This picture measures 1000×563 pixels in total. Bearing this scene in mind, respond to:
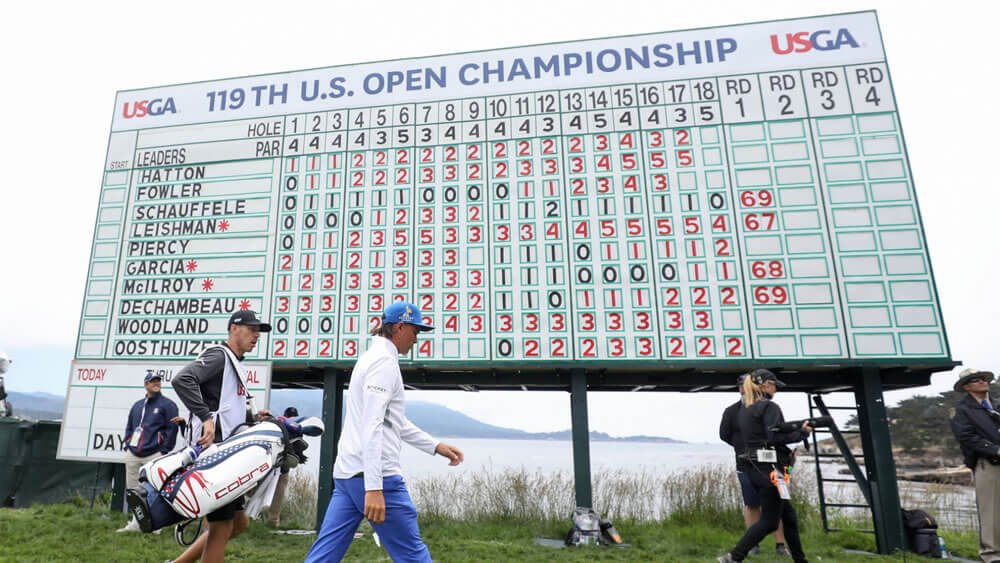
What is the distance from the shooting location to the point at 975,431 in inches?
198

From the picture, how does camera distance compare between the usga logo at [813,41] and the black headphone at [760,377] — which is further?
the usga logo at [813,41]

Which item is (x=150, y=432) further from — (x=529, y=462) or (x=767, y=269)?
(x=529, y=462)

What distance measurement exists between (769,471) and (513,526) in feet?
13.8

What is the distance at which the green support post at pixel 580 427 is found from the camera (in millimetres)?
7027

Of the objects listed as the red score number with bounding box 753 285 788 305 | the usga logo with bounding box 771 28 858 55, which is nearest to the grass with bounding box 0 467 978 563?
the red score number with bounding box 753 285 788 305

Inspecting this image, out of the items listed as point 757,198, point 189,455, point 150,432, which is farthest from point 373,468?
point 757,198

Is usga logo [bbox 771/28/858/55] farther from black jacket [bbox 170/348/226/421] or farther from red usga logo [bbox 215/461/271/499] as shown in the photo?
red usga logo [bbox 215/461/271/499]

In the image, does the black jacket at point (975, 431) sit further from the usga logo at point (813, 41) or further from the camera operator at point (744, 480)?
the usga logo at point (813, 41)

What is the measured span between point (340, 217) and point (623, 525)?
6315mm

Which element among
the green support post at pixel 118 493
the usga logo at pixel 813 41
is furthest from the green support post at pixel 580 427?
the green support post at pixel 118 493

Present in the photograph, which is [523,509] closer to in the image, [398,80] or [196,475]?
[196,475]

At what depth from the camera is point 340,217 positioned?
816cm

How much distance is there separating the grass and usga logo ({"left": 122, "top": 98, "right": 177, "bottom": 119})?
21.6 ft

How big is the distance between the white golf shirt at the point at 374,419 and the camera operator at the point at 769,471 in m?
3.59
